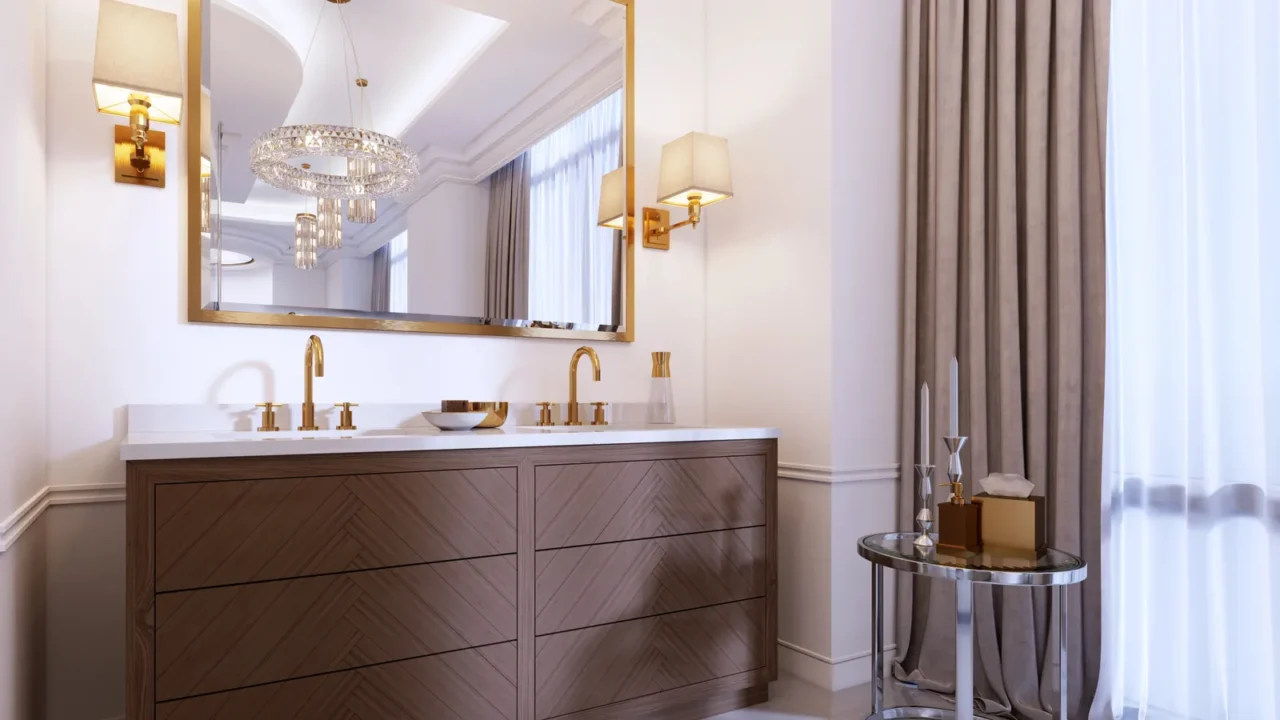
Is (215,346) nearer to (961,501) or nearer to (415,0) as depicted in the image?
(415,0)

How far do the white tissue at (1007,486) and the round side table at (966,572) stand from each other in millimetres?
142

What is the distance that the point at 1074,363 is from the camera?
2271mm

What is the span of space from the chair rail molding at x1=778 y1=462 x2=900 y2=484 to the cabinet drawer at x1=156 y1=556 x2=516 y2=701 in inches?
44.5

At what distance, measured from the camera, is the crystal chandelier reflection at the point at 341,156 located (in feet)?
7.82

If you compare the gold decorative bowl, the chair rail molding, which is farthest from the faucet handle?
the chair rail molding

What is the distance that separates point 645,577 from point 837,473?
2.58ft

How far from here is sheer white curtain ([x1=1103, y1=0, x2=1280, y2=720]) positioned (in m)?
1.94

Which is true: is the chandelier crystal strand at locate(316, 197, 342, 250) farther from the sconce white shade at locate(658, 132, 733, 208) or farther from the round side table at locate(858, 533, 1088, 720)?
the round side table at locate(858, 533, 1088, 720)

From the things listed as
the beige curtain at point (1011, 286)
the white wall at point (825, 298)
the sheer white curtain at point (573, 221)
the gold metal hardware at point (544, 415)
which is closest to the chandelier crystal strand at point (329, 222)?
the sheer white curtain at point (573, 221)

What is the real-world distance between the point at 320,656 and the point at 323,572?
0.19m

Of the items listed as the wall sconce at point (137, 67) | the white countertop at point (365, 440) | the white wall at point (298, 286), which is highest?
the wall sconce at point (137, 67)

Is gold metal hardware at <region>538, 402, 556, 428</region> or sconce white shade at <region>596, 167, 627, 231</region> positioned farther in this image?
sconce white shade at <region>596, 167, 627, 231</region>

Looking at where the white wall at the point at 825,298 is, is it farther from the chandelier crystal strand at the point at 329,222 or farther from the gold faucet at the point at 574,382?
the chandelier crystal strand at the point at 329,222

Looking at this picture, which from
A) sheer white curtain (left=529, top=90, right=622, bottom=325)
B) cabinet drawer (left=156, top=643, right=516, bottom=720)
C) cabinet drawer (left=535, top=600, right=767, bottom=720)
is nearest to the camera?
cabinet drawer (left=156, top=643, right=516, bottom=720)
